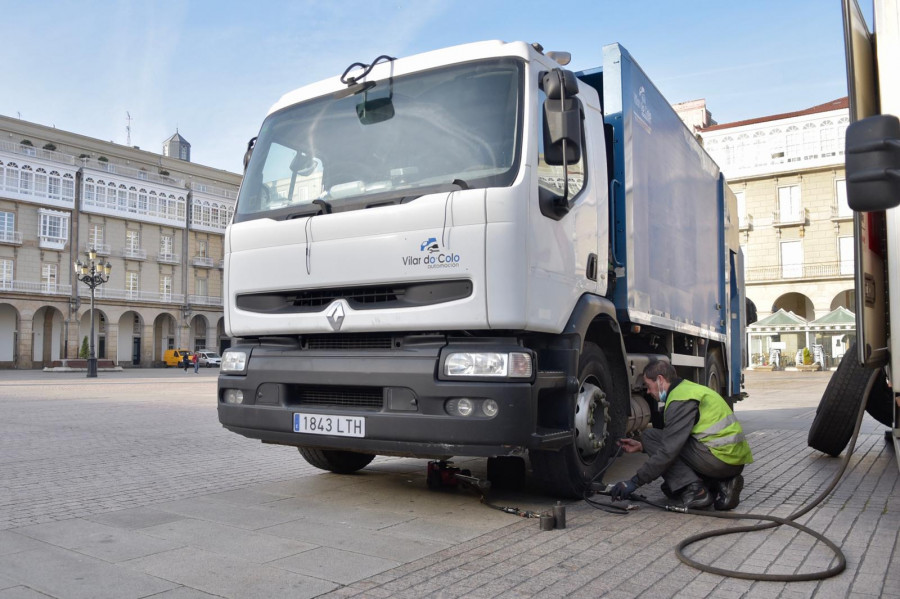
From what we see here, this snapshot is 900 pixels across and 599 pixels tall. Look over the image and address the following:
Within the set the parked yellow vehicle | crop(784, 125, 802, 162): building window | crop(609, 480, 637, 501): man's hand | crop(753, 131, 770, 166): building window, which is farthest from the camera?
the parked yellow vehicle

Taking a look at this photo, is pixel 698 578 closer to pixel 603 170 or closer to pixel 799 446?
pixel 603 170

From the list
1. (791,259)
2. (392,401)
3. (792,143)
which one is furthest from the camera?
(791,259)

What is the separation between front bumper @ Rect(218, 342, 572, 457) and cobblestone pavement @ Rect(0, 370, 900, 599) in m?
0.51

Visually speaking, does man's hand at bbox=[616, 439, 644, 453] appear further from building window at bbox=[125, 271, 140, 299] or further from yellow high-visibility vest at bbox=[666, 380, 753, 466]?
building window at bbox=[125, 271, 140, 299]

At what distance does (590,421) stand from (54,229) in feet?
170

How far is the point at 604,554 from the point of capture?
3.96m

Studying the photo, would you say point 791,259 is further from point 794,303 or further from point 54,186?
point 54,186

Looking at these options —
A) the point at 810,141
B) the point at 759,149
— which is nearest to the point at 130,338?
the point at 759,149

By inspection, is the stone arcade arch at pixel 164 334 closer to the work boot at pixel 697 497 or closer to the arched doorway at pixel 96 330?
the arched doorway at pixel 96 330

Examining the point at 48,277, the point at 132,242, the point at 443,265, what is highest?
the point at 132,242

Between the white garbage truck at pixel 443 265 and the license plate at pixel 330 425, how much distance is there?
1 centimetres

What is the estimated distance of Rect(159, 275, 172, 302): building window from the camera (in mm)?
56219

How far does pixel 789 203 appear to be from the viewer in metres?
45.4

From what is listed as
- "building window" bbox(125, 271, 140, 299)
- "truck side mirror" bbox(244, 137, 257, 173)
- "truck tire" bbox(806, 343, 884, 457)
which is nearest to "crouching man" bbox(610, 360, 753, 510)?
"truck tire" bbox(806, 343, 884, 457)
